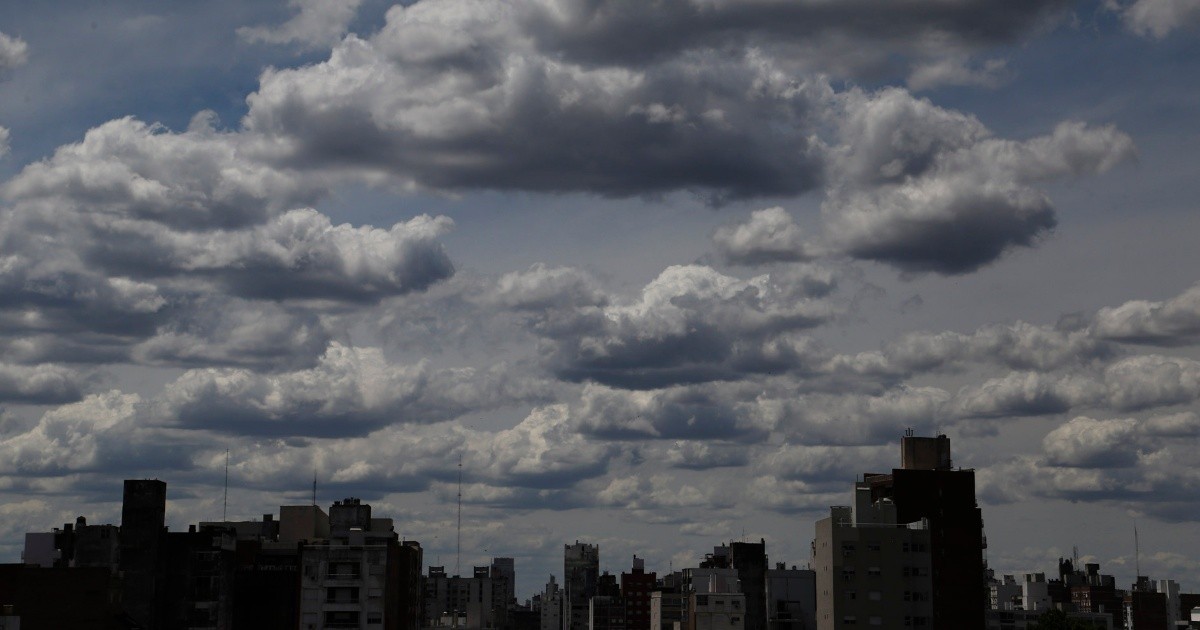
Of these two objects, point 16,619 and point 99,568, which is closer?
point 16,619

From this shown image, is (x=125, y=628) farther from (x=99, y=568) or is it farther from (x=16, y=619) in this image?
(x=16, y=619)

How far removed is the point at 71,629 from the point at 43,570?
7.31 meters

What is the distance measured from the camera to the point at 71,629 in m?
174

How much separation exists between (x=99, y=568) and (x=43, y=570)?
20.8 feet

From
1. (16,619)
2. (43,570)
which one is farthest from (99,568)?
(16,619)

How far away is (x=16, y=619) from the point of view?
13512cm

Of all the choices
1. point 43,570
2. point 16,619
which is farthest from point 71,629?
point 16,619

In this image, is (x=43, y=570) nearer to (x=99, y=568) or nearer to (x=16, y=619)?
(x=99, y=568)

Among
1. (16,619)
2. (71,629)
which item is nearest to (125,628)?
(71,629)

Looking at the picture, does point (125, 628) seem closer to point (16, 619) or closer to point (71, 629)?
point (71, 629)

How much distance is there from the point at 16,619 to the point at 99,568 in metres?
42.9

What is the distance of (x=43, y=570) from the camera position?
570ft

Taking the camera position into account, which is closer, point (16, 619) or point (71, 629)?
point (16, 619)

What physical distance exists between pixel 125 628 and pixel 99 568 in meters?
8.42
